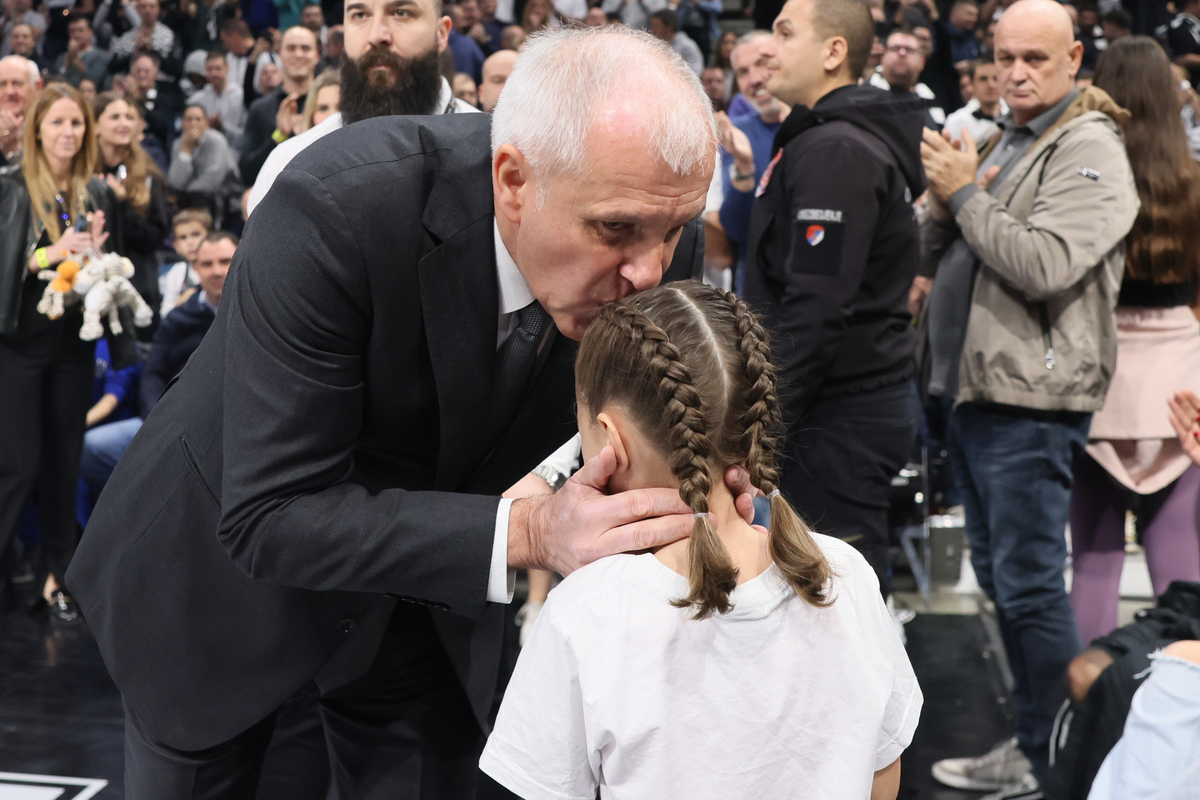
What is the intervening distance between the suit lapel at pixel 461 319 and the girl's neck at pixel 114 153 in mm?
4916

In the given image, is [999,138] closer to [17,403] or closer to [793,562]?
[793,562]

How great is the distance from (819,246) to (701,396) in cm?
169

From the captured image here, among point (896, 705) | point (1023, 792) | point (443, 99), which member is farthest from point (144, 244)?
point (896, 705)

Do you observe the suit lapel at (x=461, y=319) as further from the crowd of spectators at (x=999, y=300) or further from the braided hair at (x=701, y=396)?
the crowd of spectators at (x=999, y=300)

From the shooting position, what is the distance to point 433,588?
55.6 inches

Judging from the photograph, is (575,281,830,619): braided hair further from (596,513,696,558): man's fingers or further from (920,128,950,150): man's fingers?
(920,128,950,150): man's fingers

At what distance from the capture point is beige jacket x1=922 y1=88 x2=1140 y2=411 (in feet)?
9.80

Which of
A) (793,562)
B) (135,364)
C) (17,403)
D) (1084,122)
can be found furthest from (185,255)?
(793,562)

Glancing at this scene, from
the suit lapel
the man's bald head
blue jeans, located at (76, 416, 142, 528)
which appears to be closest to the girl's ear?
the suit lapel

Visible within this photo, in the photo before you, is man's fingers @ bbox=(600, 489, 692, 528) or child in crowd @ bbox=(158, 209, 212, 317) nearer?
man's fingers @ bbox=(600, 489, 692, 528)

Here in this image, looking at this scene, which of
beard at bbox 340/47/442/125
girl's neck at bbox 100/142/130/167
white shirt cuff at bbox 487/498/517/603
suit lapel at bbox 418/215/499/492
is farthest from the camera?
girl's neck at bbox 100/142/130/167

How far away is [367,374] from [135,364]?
371cm

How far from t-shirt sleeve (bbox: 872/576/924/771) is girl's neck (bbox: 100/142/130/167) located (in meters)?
5.34

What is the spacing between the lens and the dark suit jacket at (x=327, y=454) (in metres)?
1.40
